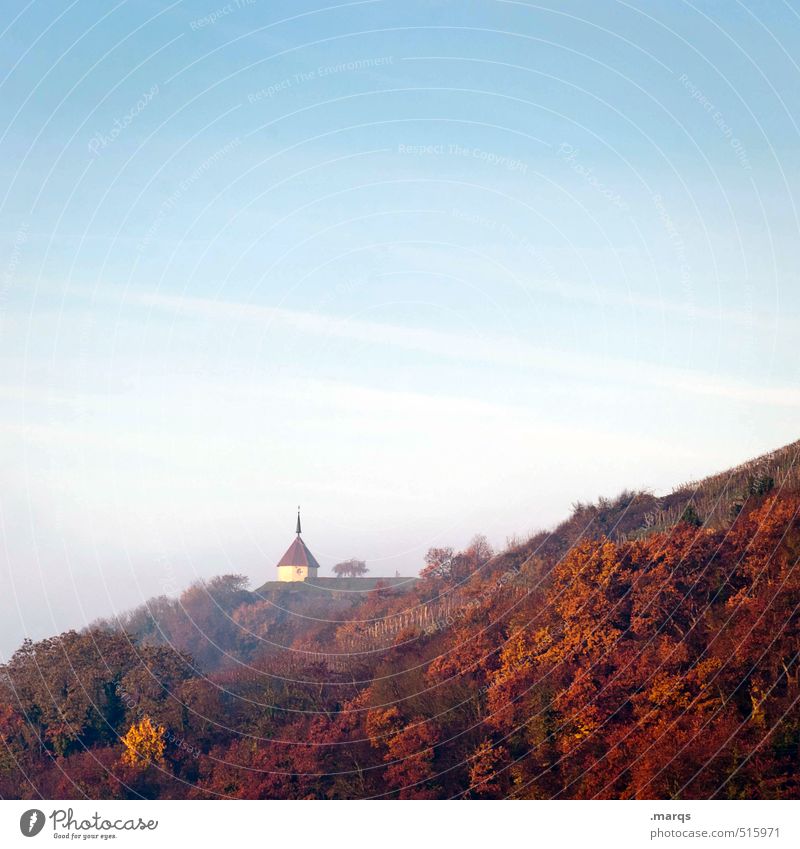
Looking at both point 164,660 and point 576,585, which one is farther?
point 164,660

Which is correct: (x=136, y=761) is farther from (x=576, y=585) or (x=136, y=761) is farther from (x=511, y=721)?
(x=576, y=585)

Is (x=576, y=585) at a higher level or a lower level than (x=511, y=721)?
higher

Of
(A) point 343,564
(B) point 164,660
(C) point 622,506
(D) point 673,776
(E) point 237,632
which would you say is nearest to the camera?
(D) point 673,776

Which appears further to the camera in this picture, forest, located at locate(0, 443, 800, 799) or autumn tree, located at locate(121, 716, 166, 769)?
autumn tree, located at locate(121, 716, 166, 769)

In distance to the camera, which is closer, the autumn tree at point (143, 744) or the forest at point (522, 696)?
the forest at point (522, 696)

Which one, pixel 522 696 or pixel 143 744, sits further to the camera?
pixel 143 744
